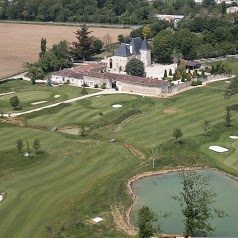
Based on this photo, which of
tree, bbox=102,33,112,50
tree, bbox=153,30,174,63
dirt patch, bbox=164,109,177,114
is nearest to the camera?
dirt patch, bbox=164,109,177,114

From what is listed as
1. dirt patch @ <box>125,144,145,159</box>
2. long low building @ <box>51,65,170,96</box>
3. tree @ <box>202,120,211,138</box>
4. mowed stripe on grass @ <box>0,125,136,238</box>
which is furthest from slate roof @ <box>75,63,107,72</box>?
dirt patch @ <box>125,144,145,159</box>

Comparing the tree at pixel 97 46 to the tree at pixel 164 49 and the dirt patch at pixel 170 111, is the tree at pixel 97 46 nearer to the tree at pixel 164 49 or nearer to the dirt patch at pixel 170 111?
the tree at pixel 164 49

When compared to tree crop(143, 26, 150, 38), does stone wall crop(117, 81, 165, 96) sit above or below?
below

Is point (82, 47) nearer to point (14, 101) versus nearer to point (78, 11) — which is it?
point (14, 101)

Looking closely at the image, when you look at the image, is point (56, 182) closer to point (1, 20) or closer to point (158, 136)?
point (158, 136)

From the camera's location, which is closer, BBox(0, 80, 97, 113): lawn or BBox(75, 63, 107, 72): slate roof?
BBox(0, 80, 97, 113): lawn

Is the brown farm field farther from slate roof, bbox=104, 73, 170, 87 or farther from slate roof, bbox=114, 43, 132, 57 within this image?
slate roof, bbox=104, 73, 170, 87
